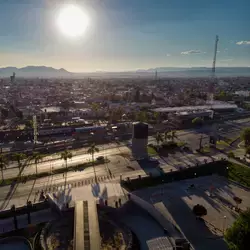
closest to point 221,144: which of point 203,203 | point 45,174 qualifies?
point 203,203

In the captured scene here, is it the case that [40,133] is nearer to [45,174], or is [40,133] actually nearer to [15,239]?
[45,174]

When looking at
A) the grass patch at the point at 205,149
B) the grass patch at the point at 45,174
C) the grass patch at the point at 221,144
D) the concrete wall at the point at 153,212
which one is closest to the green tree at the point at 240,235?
the concrete wall at the point at 153,212

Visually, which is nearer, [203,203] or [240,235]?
[240,235]

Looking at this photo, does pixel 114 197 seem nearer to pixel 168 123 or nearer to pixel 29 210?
pixel 29 210

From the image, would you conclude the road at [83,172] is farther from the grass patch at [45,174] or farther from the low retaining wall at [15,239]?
the low retaining wall at [15,239]

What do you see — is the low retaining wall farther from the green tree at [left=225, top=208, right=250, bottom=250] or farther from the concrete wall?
the green tree at [left=225, top=208, right=250, bottom=250]

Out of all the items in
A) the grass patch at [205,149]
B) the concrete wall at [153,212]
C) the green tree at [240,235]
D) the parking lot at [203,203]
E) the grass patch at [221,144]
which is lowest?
the grass patch at [221,144]
